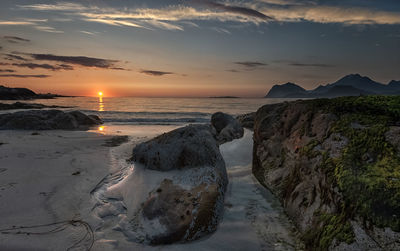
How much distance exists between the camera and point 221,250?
116 inches

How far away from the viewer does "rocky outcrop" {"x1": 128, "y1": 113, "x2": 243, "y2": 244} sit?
10.6 ft

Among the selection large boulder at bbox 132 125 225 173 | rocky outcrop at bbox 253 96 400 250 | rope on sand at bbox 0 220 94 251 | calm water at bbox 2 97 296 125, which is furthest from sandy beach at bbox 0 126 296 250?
calm water at bbox 2 97 296 125

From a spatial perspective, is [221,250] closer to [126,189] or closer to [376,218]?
[376,218]

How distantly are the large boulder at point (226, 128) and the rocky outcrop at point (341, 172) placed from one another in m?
6.23

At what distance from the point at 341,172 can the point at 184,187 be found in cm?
242

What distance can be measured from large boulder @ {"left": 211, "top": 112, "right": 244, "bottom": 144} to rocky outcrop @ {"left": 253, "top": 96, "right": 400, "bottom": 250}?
6231 millimetres

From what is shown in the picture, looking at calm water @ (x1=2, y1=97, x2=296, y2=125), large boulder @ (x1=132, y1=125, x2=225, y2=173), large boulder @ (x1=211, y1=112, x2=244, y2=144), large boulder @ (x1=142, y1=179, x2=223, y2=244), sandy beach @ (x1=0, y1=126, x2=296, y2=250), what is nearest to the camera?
sandy beach @ (x1=0, y1=126, x2=296, y2=250)

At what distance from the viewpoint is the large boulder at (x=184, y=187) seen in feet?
10.6

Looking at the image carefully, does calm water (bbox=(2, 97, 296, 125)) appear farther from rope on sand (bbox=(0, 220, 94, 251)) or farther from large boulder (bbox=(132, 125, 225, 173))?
rope on sand (bbox=(0, 220, 94, 251))

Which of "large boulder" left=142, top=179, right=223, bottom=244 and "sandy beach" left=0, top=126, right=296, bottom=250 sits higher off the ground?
"large boulder" left=142, top=179, right=223, bottom=244

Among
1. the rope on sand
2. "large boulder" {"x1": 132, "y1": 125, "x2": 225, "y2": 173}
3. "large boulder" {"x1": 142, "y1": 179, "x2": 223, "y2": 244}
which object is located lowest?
the rope on sand

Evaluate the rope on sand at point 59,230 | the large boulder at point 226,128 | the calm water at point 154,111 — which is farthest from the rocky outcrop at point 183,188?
the calm water at point 154,111

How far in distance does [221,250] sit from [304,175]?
5.74ft

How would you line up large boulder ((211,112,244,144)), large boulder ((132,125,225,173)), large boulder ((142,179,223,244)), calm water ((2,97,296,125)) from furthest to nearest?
calm water ((2,97,296,125)) → large boulder ((211,112,244,144)) → large boulder ((132,125,225,173)) → large boulder ((142,179,223,244))
